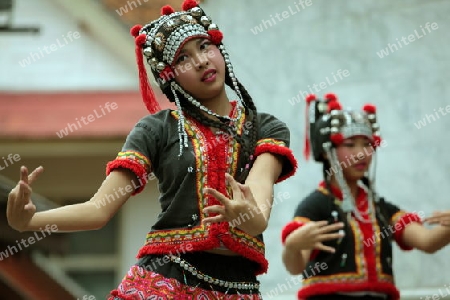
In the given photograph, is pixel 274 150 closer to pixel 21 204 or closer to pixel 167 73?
pixel 167 73

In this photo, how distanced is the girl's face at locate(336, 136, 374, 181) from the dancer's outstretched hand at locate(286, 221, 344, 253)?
0.44 m

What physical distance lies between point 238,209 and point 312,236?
4.30ft

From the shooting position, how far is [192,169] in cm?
346

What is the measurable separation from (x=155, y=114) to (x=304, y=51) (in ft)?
9.39

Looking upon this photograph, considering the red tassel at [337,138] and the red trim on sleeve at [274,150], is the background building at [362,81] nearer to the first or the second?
the red tassel at [337,138]

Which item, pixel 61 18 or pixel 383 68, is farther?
Answer: pixel 61 18

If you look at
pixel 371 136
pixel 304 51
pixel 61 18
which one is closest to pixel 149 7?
pixel 61 18

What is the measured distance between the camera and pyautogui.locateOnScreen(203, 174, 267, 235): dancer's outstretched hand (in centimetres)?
311

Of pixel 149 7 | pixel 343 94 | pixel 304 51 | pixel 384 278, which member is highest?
pixel 149 7

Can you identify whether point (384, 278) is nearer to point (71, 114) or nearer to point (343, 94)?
point (343, 94)

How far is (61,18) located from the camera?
9.32 metres

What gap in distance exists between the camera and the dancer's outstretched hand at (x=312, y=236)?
4.35 meters

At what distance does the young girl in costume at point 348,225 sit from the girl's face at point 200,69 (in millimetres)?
1094

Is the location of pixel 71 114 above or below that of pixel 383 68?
above
